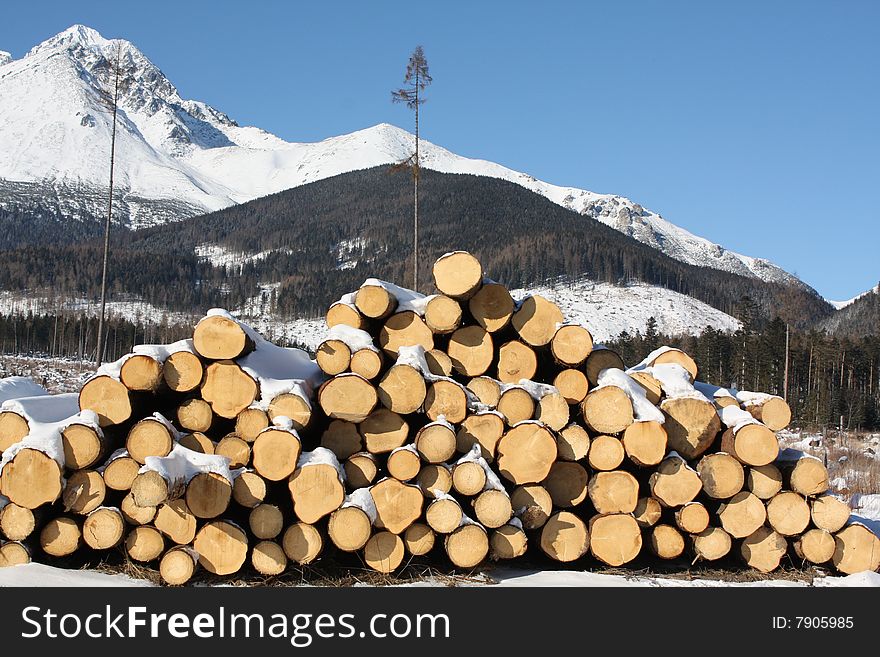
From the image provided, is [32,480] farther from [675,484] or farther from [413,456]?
[675,484]

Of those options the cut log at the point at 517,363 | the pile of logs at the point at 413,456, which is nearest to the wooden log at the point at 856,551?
the pile of logs at the point at 413,456

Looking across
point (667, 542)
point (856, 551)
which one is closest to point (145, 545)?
point (667, 542)

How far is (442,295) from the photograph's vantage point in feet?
23.3

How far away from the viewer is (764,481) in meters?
6.66

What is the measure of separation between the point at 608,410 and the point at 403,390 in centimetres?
198

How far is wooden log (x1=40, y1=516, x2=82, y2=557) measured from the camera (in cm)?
592

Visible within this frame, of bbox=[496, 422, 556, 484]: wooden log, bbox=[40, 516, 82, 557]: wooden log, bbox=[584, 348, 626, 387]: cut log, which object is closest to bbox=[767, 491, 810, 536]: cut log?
bbox=[584, 348, 626, 387]: cut log

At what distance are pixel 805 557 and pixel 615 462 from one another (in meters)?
2.16

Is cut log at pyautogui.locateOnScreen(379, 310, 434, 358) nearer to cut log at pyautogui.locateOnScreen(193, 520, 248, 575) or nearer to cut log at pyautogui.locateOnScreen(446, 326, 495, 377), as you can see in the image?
cut log at pyautogui.locateOnScreen(446, 326, 495, 377)

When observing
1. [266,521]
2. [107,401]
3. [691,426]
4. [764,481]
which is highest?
[107,401]

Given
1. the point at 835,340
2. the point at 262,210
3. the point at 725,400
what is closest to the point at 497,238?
the point at 262,210

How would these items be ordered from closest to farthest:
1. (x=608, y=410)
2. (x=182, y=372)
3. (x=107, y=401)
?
(x=107, y=401)
(x=182, y=372)
(x=608, y=410)
